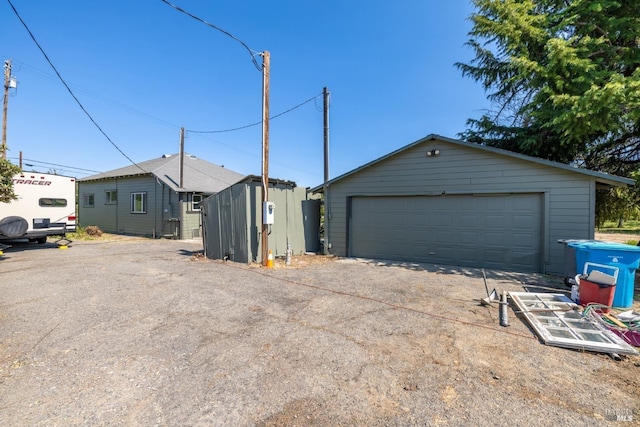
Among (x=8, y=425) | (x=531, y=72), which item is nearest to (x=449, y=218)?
(x=531, y=72)

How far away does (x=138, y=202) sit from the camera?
659 inches

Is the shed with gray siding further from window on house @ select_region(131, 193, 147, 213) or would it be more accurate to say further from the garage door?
window on house @ select_region(131, 193, 147, 213)

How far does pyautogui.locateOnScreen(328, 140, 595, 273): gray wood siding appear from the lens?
6.72 metres

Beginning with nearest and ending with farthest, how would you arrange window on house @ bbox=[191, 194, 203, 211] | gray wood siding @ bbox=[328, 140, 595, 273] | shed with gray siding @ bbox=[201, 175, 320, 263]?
1. gray wood siding @ bbox=[328, 140, 595, 273]
2. shed with gray siding @ bbox=[201, 175, 320, 263]
3. window on house @ bbox=[191, 194, 203, 211]

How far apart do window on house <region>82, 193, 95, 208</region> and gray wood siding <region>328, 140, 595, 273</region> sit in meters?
18.5

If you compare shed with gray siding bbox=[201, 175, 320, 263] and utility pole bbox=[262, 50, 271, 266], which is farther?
shed with gray siding bbox=[201, 175, 320, 263]

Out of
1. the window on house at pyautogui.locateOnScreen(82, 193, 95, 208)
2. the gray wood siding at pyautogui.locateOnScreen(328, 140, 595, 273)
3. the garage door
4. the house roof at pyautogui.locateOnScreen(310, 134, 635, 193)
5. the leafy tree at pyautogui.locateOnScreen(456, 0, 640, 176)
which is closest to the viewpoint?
the house roof at pyautogui.locateOnScreen(310, 134, 635, 193)

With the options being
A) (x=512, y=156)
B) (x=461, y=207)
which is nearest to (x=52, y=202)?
(x=461, y=207)

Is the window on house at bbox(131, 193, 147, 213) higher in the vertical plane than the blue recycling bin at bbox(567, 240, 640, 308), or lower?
higher

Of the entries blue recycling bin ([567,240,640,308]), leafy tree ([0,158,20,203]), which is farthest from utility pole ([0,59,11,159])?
blue recycling bin ([567,240,640,308])

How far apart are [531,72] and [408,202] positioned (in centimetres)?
440

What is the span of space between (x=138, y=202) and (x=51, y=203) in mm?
5913

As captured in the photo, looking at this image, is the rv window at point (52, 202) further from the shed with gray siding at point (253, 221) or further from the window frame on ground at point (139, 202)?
the shed with gray siding at point (253, 221)

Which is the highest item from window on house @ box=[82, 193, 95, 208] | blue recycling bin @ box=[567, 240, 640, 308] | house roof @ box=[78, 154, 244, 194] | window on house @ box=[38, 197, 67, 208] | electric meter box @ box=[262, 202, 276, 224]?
house roof @ box=[78, 154, 244, 194]
